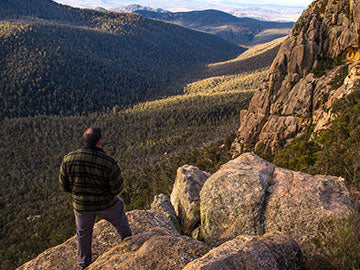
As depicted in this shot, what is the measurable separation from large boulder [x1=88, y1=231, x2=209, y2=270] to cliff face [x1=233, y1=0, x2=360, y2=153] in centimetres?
3445

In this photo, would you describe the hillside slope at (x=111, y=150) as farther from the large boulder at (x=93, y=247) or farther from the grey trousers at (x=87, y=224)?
the grey trousers at (x=87, y=224)

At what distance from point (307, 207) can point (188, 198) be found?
24.3 ft

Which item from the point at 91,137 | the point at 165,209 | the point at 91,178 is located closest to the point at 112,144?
the point at 165,209

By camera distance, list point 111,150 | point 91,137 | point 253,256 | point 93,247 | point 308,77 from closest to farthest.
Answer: point 253,256 < point 91,137 < point 93,247 < point 308,77 < point 111,150

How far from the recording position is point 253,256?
23.7 feet

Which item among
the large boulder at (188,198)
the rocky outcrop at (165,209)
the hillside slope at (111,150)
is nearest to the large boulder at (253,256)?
the large boulder at (188,198)

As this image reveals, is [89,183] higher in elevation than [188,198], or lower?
higher

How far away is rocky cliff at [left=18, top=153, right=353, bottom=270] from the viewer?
7621 millimetres

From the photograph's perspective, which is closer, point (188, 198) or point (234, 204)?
point (234, 204)

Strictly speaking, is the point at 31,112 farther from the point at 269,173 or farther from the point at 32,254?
the point at 269,173

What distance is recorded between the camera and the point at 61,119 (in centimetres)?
15788

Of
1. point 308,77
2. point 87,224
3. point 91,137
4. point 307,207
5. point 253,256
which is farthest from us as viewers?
point 308,77

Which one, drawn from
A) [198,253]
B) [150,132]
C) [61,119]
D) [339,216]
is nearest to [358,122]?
[339,216]

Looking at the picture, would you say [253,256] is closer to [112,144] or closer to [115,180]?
[115,180]
